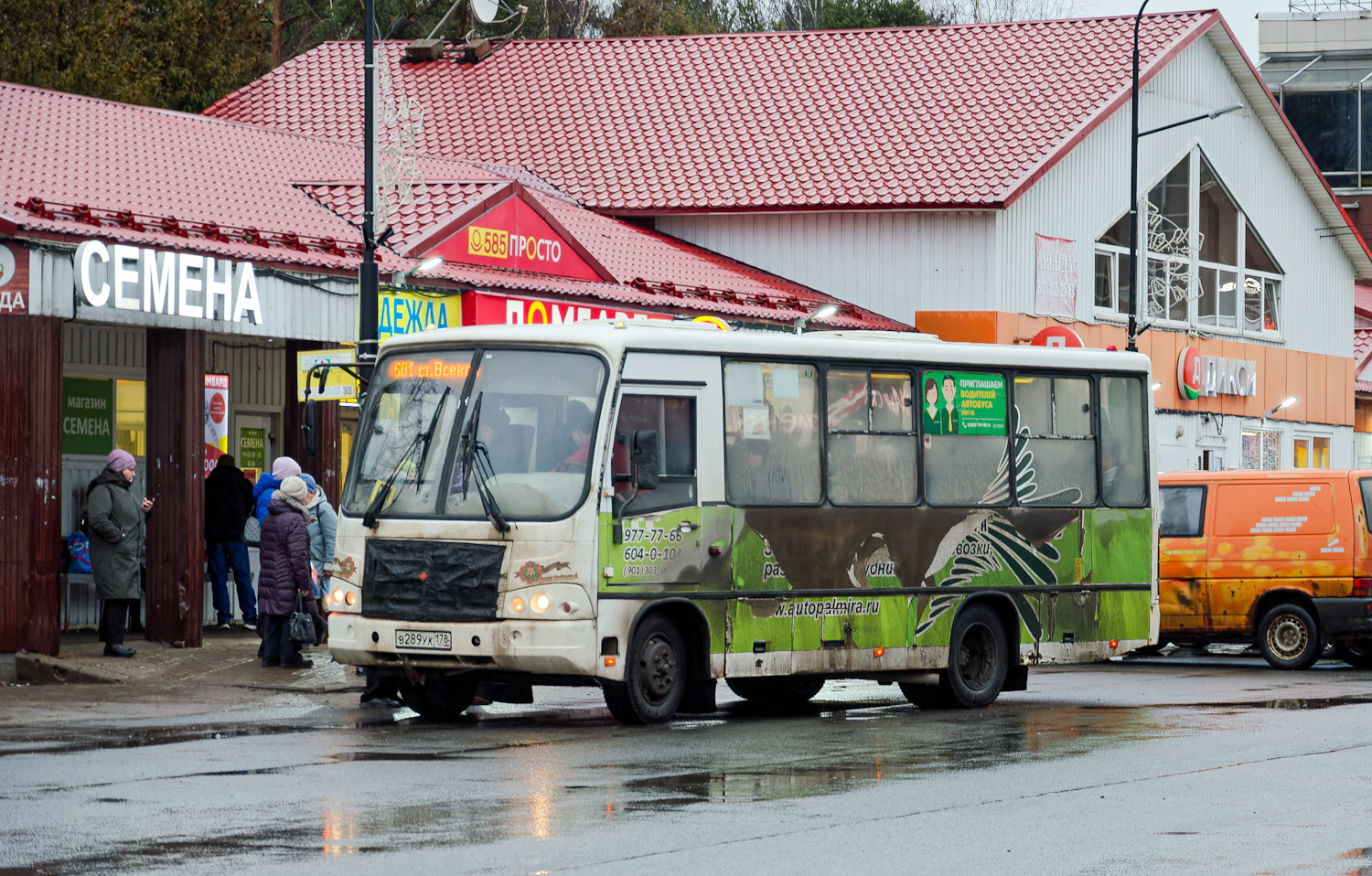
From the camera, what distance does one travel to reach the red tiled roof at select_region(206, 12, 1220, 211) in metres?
35.8

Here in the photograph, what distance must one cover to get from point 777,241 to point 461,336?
21.4 m

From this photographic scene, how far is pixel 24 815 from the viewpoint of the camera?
9.80 m

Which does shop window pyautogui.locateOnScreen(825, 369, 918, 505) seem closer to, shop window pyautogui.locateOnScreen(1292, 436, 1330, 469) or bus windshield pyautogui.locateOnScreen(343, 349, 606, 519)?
bus windshield pyautogui.locateOnScreen(343, 349, 606, 519)

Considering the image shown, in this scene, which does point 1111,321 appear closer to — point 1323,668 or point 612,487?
point 1323,668

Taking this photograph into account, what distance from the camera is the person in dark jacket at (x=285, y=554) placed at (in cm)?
1867

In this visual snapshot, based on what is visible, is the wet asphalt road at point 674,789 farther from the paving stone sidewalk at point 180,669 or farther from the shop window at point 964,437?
the shop window at point 964,437

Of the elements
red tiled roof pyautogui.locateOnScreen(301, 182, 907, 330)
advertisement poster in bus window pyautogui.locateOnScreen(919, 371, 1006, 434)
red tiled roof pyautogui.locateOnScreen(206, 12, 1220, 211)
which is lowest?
advertisement poster in bus window pyautogui.locateOnScreen(919, 371, 1006, 434)

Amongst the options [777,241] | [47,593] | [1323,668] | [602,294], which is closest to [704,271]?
[777,241]

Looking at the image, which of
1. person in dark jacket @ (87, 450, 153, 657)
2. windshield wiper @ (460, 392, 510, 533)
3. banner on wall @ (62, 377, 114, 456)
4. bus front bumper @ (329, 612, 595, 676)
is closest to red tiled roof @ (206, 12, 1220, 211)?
banner on wall @ (62, 377, 114, 456)

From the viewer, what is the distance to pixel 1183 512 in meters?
23.5

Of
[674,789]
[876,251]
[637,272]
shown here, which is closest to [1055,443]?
[674,789]

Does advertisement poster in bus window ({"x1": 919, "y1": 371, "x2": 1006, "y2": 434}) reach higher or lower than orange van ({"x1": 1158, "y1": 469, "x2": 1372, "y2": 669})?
higher

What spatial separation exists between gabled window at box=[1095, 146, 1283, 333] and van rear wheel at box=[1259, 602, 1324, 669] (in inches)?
646

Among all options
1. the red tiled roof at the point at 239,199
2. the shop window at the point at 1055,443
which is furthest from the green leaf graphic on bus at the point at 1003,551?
the red tiled roof at the point at 239,199
